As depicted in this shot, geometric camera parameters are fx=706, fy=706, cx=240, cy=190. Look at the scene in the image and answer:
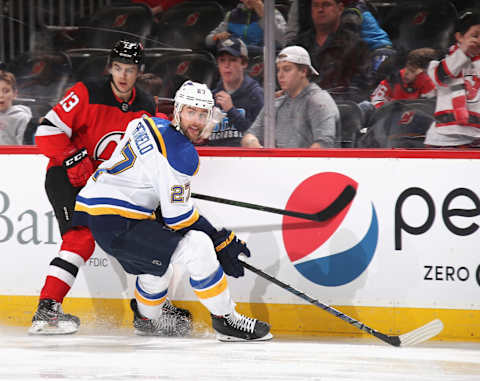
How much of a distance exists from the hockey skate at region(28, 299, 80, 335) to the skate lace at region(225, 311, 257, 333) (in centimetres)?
65

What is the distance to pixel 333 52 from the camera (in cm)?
301

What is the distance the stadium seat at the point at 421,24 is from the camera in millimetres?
2932

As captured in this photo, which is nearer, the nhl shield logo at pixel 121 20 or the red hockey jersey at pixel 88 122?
the red hockey jersey at pixel 88 122

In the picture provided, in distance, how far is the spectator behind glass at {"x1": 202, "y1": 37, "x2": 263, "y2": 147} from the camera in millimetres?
3023

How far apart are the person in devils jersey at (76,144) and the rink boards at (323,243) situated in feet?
0.55

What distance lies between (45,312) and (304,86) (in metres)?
1.42

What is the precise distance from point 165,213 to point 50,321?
69 cm

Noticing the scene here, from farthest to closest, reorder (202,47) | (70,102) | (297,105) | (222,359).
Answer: (202,47), (297,105), (70,102), (222,359)

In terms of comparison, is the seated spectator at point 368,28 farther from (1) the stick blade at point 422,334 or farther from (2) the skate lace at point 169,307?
(2) the skate lace at point 169,307

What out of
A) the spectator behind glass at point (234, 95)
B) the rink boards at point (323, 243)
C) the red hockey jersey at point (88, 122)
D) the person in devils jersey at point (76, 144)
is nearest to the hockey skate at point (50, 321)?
the person in devils jersey at point (76, 144)

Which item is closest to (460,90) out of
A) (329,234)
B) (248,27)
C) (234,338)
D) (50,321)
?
(329,234)

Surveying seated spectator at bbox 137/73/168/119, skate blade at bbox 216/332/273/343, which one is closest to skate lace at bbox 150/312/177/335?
skate blade at bbox 216/332/273/343

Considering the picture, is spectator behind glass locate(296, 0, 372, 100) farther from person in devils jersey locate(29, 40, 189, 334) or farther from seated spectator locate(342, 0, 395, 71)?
person in devils jersey locate(29, 40, 189, 334)

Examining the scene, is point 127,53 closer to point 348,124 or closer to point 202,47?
point 202,47
